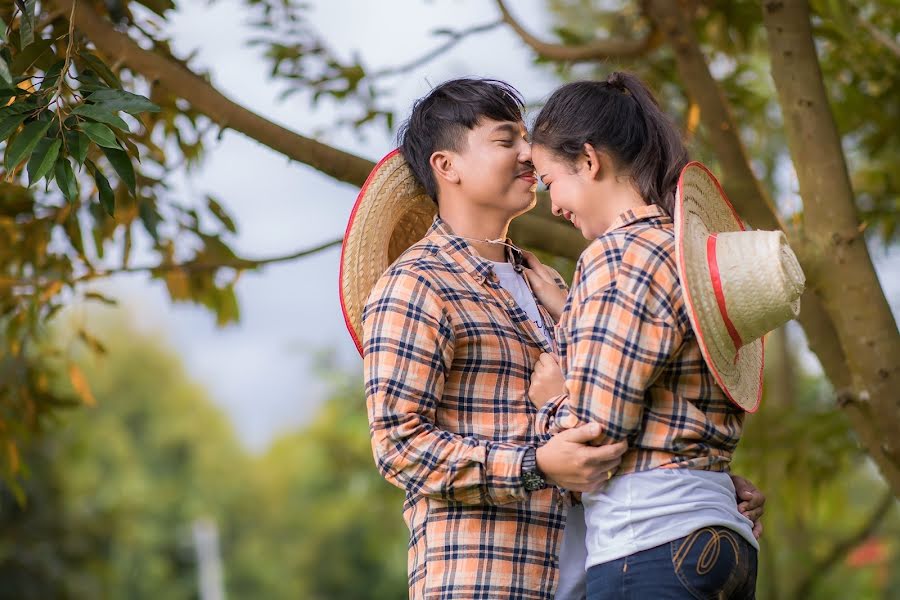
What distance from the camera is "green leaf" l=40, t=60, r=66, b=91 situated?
2.20 m

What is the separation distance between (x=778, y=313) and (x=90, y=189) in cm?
256

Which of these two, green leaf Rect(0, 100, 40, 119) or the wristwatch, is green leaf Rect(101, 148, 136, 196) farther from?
the wristwatch

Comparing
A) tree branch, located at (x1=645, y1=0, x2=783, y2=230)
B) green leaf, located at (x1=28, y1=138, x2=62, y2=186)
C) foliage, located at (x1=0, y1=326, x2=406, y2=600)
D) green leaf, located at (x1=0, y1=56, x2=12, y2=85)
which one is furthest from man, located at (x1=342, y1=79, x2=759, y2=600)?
foliage, located at (x1=0, y1=326, x2=406, y2=600)

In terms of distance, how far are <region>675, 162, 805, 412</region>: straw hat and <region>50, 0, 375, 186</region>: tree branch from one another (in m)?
1.26

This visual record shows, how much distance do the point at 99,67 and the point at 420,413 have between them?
1.00 metres

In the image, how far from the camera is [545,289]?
2.32 meters

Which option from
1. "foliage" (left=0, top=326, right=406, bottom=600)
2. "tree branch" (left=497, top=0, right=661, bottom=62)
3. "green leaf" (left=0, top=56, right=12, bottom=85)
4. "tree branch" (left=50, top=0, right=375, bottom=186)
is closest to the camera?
"green leaf" (left=0, top=56, right=12, bottom=85)

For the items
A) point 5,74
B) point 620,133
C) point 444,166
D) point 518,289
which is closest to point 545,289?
point 518,289

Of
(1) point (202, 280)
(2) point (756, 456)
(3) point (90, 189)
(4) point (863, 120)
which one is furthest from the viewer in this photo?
(2) point (756, 456)

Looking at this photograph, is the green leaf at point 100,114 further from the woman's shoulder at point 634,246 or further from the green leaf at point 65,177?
the woman's shoulder at point 634,246

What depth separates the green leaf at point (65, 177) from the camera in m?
2.09

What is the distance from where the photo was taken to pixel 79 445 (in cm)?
1102

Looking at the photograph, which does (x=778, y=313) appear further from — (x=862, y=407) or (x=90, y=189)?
(x=90, y=189)

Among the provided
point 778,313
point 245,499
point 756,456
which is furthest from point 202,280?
point 245,499
